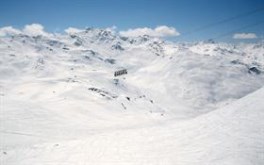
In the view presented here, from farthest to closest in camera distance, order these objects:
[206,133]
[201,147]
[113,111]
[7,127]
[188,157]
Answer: [113,111]
[7,127]
[206,133]
[201,147]
[188,157]

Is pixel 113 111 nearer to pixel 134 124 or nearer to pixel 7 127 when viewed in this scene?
pixel 134 124

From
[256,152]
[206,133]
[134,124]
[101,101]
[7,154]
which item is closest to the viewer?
[256,152]

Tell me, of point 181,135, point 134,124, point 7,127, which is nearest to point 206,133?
point 181,135

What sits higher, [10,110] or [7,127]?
[10,110]

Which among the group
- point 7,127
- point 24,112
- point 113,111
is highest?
point 113,111

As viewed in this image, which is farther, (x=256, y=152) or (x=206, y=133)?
(x=206, y=133)

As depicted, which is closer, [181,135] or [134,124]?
[181,135]

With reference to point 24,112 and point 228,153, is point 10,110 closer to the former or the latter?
point 24,112

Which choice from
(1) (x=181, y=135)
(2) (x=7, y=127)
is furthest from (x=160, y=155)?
(2) (x=7, y=127)

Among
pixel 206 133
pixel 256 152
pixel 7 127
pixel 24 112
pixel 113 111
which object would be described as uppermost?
pixel 113 111
